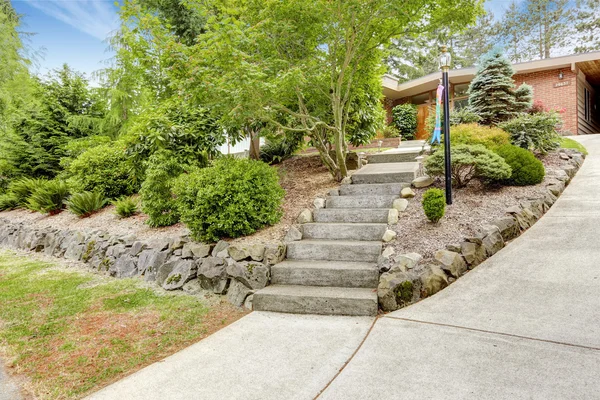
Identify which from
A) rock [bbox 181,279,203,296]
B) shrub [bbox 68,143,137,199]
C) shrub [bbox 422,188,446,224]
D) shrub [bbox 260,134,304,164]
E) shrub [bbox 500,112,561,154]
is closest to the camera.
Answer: shrub [bbox 422,188,446,224]

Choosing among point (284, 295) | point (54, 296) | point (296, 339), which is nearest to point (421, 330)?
point (296, 339)

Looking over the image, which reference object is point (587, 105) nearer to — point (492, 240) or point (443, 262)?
point (492, 240)

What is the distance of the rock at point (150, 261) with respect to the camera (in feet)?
15.5

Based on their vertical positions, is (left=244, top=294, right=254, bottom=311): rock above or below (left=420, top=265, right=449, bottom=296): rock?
below

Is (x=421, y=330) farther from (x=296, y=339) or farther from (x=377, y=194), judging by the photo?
(x=377, y=194)

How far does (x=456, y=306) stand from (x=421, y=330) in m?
0.57

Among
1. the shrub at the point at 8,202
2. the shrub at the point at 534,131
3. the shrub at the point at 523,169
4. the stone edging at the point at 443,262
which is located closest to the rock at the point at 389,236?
the stone edging at the point at 443,262

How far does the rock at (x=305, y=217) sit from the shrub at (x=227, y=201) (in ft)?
1.11

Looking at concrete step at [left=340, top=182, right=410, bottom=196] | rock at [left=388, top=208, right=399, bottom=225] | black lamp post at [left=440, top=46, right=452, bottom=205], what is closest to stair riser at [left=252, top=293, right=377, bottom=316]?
rock at [left=388, top=208, right=399, bottom=225]

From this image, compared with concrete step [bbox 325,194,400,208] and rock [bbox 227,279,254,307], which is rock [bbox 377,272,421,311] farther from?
concrete step [bbox 325,194,400,208]

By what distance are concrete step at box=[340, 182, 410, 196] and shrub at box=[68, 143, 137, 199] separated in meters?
5.20

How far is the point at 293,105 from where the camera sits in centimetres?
673

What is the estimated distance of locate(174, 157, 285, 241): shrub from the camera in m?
4.30

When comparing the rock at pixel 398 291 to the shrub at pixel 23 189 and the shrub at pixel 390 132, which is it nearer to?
the shrub at pixel 23 189
